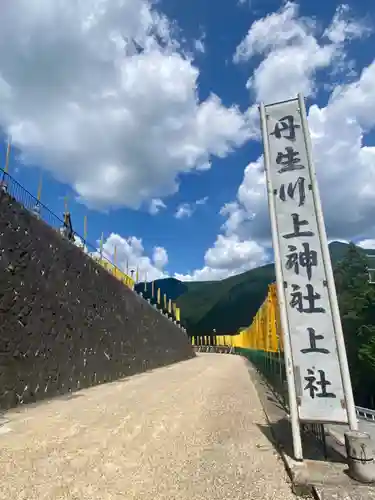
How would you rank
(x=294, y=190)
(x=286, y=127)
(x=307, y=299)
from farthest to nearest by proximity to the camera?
(x=286, y=127), (x=294, y=190), (x=307, y=299)

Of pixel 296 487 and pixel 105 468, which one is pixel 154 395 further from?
pixel 296 487

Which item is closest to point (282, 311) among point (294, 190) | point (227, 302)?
point (294, 190)

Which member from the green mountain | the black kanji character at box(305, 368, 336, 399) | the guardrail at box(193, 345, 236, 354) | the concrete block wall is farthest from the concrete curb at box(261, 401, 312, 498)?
the green mountain

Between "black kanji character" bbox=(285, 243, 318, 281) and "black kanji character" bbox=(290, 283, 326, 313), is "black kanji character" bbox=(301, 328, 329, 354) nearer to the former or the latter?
"black kanji character" bbox=(290, 283, 326, 313)

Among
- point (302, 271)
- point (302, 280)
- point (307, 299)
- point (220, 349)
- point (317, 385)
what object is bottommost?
point (317, 385)

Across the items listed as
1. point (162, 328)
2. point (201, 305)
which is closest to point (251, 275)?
point (201, 305)

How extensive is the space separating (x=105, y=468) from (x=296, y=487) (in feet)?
7.20

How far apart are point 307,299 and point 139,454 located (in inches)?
121

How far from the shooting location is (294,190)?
15.2 ft

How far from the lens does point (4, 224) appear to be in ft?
27.5

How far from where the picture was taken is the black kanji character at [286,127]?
16.1ft

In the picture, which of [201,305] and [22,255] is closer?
[22,255]

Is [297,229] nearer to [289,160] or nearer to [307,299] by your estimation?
[307,299]

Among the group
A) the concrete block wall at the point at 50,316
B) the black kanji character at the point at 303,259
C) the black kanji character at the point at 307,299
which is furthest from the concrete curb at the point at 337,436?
the concrete block wall at the point at 50,316
